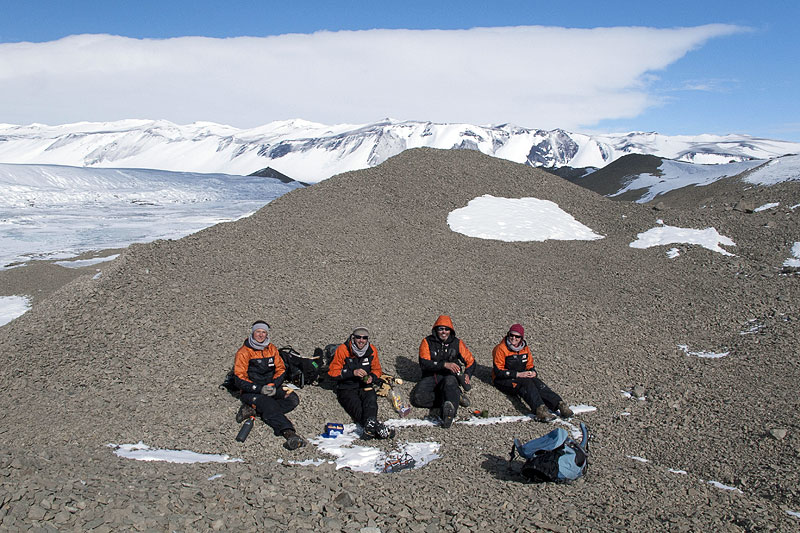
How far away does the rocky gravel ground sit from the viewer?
4.73m

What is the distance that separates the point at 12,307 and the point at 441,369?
15581 mm

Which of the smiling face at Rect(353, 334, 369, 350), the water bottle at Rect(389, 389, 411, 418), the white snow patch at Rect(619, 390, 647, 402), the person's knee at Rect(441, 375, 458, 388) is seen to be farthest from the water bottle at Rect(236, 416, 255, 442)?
the white snow patch at Rect(619, 390, 647, 402)

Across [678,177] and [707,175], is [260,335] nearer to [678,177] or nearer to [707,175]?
[707,175]

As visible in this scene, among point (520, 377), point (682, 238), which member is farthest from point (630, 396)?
point (682, 238)

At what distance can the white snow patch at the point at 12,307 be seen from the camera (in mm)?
15945

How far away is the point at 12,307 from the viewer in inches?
676

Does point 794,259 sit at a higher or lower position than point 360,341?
higher

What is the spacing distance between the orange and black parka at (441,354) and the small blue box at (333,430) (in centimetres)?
169

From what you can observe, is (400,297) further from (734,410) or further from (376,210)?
(734,410)

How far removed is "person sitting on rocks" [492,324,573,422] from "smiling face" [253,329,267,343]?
3.42 meters

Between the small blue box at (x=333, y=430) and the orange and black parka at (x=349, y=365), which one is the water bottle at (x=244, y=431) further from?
the orange and black parka at (x=349, y=365)

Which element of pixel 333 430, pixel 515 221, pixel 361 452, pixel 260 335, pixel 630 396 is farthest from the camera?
pixel 515 221

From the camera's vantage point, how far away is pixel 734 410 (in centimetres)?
748

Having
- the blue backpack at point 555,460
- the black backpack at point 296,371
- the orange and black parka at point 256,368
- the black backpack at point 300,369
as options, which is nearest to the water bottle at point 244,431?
the orange and black parka at point 256,368
